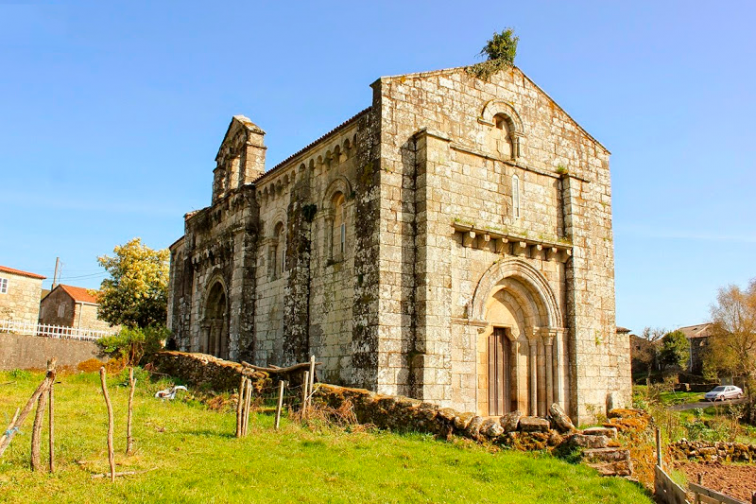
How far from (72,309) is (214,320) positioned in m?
21.0

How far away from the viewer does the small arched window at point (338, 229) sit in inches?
632

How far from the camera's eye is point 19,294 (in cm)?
3147

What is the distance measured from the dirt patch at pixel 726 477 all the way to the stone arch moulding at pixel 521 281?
4.47 metres

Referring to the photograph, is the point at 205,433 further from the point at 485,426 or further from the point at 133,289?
the point at 133,289

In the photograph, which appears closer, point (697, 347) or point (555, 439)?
point (555, 439)

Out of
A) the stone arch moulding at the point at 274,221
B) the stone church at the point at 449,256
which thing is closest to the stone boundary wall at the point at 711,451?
the stone church at the point at 449,256

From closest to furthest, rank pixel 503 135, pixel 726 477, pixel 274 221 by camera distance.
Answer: pixel 726 477 → pixel 503 135 → pixel 274 221

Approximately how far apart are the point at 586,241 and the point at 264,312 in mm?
9575

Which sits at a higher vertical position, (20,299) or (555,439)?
(20,299)

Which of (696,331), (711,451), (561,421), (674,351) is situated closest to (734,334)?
(674,351)

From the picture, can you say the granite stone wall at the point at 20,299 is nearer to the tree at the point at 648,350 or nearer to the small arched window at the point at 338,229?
the small arched window at the point at 338,229

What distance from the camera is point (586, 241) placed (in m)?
17.2

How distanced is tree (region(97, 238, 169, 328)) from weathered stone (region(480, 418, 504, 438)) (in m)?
26.0

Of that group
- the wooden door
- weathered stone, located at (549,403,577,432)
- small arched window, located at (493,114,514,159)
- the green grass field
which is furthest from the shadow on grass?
small arched window, located at (493,114,514,159)
